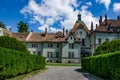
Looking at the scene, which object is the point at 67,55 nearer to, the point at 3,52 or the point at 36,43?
the point at 36,43

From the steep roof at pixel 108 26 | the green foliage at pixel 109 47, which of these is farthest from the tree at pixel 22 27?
the green foliage at pixel 109 47

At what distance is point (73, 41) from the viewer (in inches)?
2539

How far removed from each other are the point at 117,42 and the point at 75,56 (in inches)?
1260

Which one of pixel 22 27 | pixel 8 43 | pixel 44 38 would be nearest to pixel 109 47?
pixel 8 43

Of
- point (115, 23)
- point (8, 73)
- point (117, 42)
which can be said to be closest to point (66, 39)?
point (115, 23)

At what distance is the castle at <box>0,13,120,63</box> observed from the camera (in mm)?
63969

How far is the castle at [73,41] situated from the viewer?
210 ft

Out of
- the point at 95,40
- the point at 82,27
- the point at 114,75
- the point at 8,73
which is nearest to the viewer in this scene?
the point at 114,75

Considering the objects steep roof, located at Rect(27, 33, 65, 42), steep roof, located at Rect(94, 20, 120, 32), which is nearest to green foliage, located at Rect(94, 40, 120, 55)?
steep roof, located at Rect(94, 20, 120, 32)

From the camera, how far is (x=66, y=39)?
212 ft

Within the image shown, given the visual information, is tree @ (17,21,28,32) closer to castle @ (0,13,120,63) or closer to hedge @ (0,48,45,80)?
castle @ (0,13,120,63)

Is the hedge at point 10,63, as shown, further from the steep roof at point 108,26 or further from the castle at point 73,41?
the steep roof at point 108,26

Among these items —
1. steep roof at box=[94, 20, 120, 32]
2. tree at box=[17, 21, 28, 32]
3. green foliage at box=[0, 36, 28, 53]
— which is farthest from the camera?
tree at box=[17, 21, 28, 32]

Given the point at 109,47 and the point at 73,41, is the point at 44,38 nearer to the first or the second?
the point at 73,41
